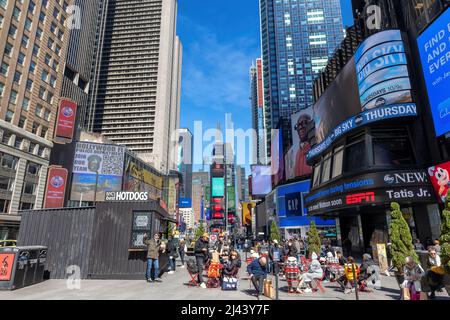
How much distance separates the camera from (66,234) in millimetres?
14031

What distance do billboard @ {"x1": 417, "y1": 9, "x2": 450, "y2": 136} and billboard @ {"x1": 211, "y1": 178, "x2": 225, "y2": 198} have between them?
133992 mm

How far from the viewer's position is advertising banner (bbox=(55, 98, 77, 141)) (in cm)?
5444

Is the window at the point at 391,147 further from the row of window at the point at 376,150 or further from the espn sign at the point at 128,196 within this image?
the espn sign at the point at 128,196

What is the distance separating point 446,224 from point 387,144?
51.8ft

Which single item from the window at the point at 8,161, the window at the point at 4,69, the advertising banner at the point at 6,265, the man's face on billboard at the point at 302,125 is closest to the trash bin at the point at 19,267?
the advertising banner at the point at 6,265

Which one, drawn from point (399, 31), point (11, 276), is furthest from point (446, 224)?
point (399, 31)

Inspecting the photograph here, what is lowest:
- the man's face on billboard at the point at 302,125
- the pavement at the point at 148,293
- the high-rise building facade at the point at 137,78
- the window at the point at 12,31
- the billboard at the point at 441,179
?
the pavement at the point at 148,293

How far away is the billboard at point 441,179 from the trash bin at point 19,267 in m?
22.9

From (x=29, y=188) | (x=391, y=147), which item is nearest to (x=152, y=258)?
(x=391, y=147)

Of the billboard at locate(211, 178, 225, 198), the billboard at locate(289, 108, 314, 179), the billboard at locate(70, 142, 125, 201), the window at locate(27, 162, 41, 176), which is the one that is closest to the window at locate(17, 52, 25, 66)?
the window at locate(27, 162, 41, 176)

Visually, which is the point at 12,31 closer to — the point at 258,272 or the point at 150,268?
the point at 150,268

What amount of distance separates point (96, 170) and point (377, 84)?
2640 inches

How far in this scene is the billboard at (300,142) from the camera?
184 feet

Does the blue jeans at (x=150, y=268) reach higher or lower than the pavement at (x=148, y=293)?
higher
